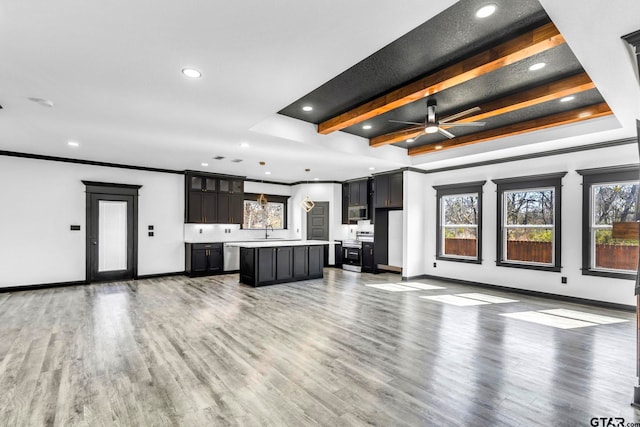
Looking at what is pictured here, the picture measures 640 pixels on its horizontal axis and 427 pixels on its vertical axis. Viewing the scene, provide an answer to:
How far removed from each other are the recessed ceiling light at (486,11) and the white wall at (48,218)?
7.40 m

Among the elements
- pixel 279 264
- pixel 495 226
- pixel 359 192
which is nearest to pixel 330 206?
pixel 359 192

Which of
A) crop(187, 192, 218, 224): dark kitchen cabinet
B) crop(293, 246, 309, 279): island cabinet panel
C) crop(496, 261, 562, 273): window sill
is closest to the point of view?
crop(496, 261, 562, 273): window sill

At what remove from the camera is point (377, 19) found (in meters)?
2.05

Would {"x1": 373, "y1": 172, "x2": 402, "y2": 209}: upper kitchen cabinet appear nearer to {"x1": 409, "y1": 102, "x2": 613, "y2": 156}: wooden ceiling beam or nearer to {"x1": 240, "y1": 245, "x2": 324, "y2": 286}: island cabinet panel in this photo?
{"x1": 409, "y1": 102, "x2": 613, "y2": 156}: wooden ceiling beam

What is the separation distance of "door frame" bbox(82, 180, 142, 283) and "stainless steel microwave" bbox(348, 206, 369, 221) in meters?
5.49

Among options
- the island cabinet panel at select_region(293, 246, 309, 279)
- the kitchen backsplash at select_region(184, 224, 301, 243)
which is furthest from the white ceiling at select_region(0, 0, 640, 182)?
the kitchen backsplash at select_region(184, 224, 301, 243)

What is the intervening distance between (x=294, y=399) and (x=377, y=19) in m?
2.74

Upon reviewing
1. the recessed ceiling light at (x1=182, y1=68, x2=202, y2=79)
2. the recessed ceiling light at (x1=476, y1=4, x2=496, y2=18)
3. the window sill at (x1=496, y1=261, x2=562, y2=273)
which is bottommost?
the window sill at (x1=496, y1=261, x2=562, y2=273)

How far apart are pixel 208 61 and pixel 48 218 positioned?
19.4 feet

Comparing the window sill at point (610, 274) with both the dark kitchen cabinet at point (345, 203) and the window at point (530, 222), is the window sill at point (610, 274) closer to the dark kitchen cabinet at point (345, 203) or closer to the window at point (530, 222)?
the window at point (530, 222)

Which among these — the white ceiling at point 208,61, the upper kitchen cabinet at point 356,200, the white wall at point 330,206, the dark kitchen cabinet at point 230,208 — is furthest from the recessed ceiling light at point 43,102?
the upper kitchen cabinet at point 356,200

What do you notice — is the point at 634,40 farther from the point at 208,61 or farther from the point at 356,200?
the point at 356,200

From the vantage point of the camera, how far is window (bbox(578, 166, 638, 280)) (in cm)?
479

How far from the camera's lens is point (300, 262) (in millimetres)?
7164
